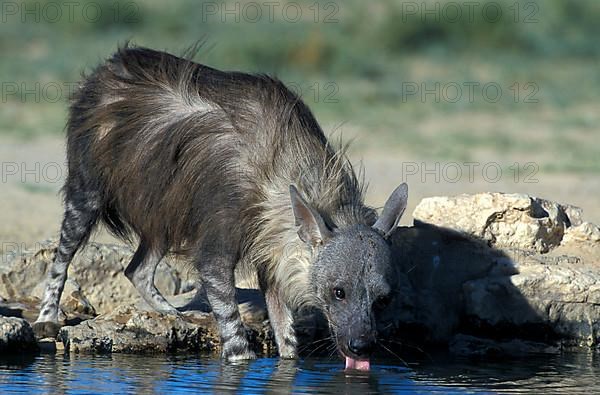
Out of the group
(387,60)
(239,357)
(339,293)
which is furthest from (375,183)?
(387,60)

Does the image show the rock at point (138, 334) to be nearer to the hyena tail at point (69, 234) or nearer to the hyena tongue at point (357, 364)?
the hyena tail at point (69, 234)

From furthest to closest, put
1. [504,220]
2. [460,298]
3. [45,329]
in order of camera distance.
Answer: [504,220] → [460,298] → [45,329]

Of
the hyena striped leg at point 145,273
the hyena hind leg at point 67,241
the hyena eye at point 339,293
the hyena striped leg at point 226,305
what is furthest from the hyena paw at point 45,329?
the hyena eye at point 339,293

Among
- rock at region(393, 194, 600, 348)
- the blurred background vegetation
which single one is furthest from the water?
the blurred background vegetation

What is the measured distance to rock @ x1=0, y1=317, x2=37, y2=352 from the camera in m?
8.02

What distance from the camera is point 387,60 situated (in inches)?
1008

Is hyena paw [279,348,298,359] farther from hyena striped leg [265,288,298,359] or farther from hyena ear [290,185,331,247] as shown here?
hyena ear [290,185,331,247]

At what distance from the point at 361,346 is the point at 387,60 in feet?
61.0

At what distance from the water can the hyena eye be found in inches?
17.8

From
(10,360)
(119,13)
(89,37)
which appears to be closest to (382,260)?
(10,360)

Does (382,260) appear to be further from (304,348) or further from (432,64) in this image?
(432,64)

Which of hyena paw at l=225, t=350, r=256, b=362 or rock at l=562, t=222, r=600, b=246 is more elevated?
rock at l=562, t=222, r=600, b=246

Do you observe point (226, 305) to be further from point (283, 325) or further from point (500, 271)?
point (500, 271)

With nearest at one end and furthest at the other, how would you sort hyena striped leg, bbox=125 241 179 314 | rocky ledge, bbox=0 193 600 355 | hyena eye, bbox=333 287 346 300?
hyena eye, bbox=333 287 346 300 < rocky ledge, bbox=0 193 600 355 < hyena striped leg, bbox=125 241 179 314
